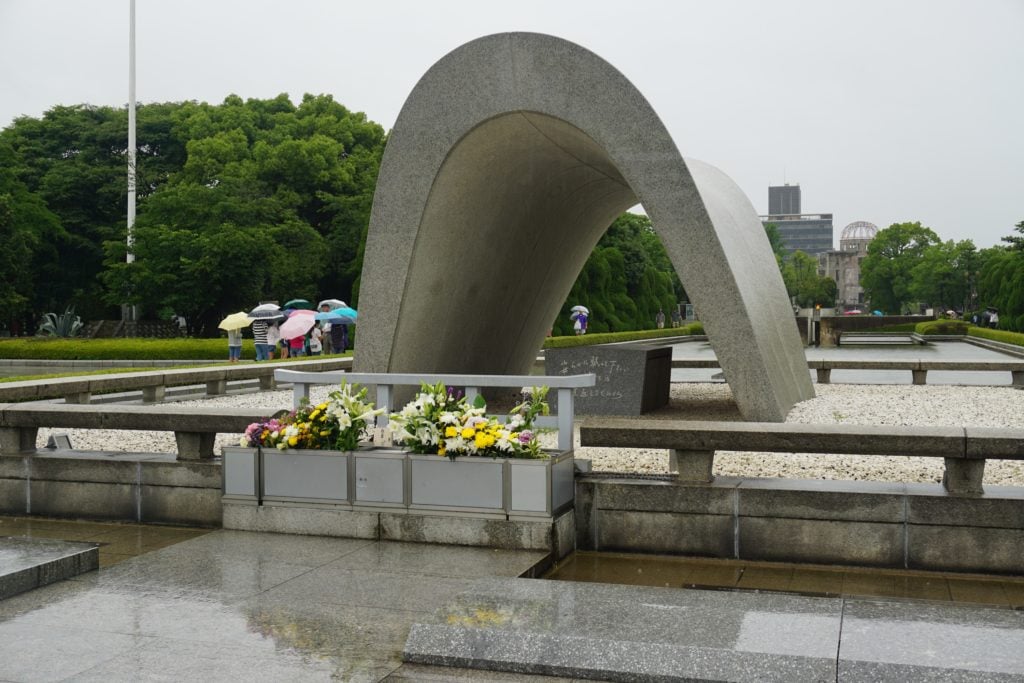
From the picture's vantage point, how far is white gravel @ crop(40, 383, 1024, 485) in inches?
356

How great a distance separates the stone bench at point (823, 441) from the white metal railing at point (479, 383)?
0.65ft

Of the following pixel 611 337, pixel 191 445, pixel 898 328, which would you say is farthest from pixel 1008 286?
pixel 191 445

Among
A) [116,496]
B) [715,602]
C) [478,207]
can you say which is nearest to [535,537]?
[715,602]

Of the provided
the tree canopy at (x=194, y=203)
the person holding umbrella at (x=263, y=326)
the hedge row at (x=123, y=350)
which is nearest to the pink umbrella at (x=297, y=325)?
the person holding umbrella at (x=263, y=326)

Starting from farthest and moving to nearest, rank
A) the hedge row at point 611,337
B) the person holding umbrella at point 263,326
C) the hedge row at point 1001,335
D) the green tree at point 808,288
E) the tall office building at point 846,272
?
1. the tall office building at point 846,272
2. the green tree at point 808,288
3. the hedge row at point 611,337
4. the hedge row at point 1001,335
5. the person holding umbrella at point 263,326

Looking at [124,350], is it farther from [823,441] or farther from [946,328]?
[946,328]

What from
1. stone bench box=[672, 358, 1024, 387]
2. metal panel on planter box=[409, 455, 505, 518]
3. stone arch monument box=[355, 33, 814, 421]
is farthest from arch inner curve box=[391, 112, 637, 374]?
metal panel on planter box=[409, 455, 505, 518]

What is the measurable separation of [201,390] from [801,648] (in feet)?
55.5

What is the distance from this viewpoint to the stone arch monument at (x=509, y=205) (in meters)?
10.4

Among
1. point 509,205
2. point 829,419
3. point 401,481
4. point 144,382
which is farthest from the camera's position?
point 144,382

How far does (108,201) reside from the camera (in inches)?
1882

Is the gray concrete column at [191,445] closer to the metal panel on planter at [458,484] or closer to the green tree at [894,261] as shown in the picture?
the metal panel on planter at [458,484]

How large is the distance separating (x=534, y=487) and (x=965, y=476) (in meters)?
2.64

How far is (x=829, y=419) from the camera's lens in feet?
41.0
